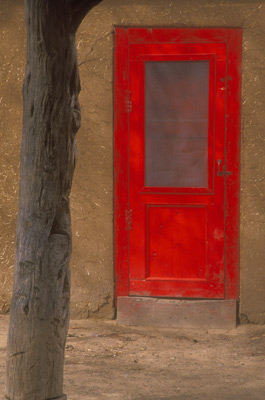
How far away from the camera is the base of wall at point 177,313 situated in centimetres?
613

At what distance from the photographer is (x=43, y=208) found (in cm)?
361

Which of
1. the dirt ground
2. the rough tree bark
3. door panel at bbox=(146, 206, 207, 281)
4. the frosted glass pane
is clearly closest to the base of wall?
the dirt ground

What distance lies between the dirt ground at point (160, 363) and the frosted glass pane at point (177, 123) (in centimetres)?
134

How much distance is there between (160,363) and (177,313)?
2.96 ft

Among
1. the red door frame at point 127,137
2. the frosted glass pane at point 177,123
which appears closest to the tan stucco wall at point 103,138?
the red door frame at point 127,137

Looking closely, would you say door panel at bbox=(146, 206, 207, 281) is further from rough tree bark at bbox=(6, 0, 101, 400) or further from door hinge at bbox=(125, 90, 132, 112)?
rough tree bark at bbox=(6, 0, 101, 400)

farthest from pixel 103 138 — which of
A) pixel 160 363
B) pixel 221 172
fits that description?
pixel 160 363

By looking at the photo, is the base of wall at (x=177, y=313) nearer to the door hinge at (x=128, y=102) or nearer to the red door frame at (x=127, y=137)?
the red door frame at (x=127, y=137)

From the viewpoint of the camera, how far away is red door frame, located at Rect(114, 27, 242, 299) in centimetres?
599

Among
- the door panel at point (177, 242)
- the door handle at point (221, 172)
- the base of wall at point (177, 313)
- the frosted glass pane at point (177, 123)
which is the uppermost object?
the frosted glass pane at point (177, 123)

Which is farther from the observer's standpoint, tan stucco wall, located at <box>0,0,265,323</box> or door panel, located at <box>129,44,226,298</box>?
door panel, located at <box>129,44,226,298</box>

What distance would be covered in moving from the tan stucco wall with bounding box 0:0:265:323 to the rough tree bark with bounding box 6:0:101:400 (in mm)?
2468

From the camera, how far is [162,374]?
5.07m

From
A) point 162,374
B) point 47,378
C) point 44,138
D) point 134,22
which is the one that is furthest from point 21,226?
point 134,22
